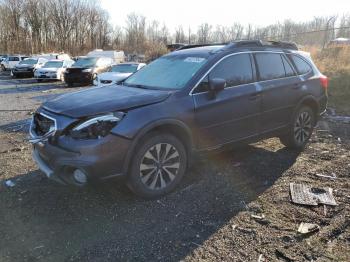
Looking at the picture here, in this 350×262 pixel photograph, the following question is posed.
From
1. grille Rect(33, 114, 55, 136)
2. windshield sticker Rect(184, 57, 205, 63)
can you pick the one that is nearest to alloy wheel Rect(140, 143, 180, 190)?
grille Rect(33, 114, 55, 136)

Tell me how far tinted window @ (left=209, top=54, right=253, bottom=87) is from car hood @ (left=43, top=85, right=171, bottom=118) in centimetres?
86

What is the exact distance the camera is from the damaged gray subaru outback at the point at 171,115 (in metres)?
3.97

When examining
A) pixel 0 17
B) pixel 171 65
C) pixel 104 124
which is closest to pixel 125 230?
pixel 104 124

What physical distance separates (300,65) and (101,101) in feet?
12.1

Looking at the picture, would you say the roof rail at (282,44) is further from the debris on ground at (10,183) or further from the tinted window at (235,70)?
the debris on ground at (10,183)

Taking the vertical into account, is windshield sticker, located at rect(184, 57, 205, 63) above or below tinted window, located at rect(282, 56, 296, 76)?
above

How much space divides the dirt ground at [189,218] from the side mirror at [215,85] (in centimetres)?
120

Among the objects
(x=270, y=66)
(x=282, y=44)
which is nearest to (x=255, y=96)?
(x=270, y=66)

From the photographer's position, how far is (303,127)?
645cm

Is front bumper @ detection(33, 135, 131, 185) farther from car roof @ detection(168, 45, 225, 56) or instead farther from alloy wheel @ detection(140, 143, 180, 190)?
car roof @ detection(168, 45, 225, 56)

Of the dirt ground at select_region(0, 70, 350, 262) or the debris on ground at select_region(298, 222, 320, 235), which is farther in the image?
the debris on ground at select_region(298, 222, 320, 235)

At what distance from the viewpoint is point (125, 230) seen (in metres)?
3.79

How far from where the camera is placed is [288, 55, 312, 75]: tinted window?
6.21m

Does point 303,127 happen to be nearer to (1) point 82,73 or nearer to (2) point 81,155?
(2) point 81,155
